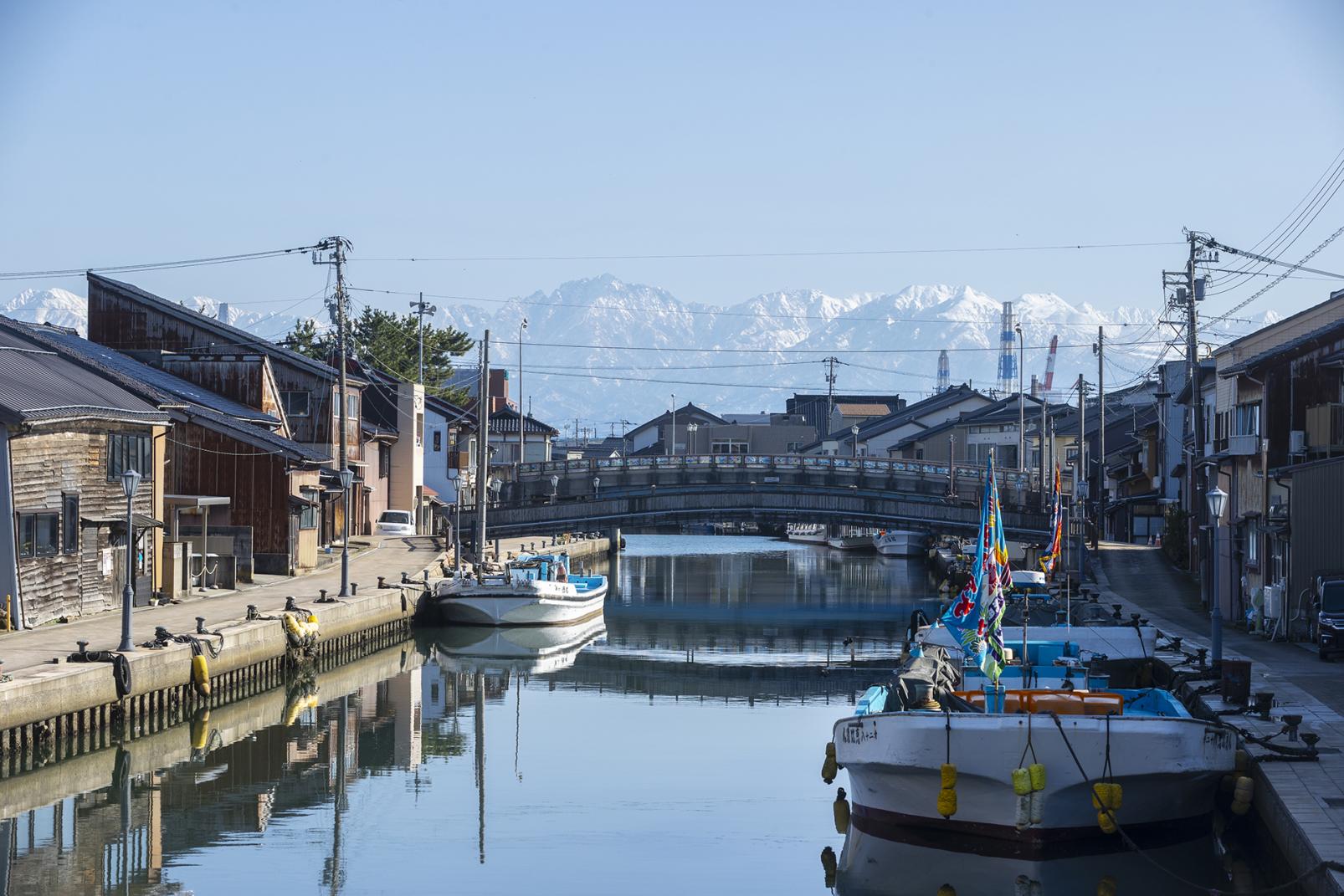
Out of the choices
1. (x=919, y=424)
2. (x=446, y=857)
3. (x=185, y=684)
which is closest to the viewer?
(x=446, y=857)

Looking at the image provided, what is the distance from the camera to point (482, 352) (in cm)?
5416

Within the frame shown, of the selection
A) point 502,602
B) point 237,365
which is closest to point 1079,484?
point 502,602

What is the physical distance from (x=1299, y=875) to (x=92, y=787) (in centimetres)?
1683

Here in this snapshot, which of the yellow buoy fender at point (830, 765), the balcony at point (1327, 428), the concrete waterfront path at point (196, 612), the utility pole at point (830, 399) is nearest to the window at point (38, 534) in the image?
the concrete waterfront path at point (196, 612)

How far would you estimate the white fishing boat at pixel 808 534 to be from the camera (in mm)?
120500

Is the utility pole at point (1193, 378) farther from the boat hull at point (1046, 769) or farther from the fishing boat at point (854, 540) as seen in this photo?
the fishing boat at point (854, 540)

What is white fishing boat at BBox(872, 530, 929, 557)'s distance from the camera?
3888 inches

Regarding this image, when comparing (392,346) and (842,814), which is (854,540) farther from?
(842,814)

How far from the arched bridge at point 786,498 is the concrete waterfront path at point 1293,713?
16602mm

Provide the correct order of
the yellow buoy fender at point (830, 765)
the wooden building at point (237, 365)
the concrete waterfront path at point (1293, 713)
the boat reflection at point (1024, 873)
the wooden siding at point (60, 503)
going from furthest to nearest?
1. the wooden building at point (237, 365)
2. the wooden siding at point (60, 503)
3. the yellow buoy fender at point (830, 765)
4. the boat reflection at point (1024, 873)
5. the concrete waterfront path at point (1293, 713)

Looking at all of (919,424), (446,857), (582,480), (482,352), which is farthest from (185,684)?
(919,424)

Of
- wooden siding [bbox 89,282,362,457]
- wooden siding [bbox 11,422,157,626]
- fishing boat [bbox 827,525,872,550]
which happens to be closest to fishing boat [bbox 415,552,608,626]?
wooden siding [bbox 89,282,362,457]

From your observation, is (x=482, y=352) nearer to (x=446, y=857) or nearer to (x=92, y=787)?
(x=92, y=787)

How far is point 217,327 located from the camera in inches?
2165
